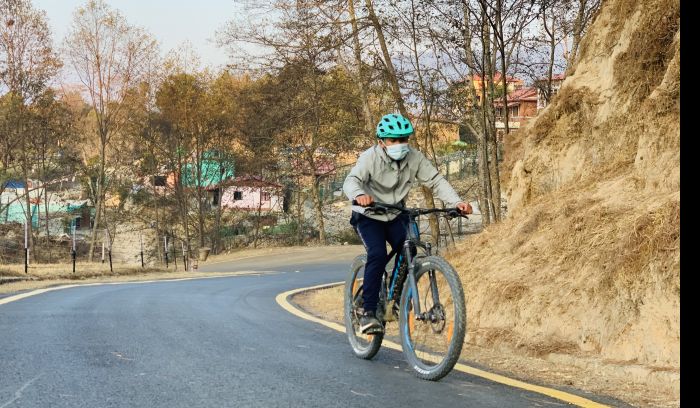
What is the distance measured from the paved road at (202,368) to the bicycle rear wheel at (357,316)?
4.7 inches

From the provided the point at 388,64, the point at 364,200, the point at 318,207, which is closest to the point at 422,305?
the point at 364,200

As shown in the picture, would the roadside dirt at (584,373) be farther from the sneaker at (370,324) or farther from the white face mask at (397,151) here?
the white face mask at (397,151)

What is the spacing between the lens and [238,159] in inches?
2335

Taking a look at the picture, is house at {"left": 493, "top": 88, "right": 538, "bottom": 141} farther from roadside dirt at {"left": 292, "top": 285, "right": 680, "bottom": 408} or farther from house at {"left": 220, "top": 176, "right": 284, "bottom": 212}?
house at {"left": 220, "top": 176, "right": 284, "bottom": 212}

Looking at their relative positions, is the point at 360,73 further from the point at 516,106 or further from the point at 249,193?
the point at 249,193

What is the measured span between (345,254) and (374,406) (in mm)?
37137

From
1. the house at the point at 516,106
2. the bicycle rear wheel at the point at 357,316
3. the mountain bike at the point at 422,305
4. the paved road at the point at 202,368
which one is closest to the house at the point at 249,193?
the house at the point at 516,106

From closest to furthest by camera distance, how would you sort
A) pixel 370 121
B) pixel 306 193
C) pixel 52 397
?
pixel 52 397 < pixel 370 121 < pixel 306 193

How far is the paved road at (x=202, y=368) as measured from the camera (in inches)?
206

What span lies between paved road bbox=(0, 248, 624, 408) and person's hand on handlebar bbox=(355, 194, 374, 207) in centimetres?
121

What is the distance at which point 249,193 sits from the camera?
58812 mm

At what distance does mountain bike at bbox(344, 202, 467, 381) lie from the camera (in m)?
5.80

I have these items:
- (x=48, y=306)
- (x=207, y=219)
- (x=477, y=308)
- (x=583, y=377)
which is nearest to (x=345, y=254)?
(x=207, y=219)

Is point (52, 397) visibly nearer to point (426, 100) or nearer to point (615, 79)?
point (615, 79)
